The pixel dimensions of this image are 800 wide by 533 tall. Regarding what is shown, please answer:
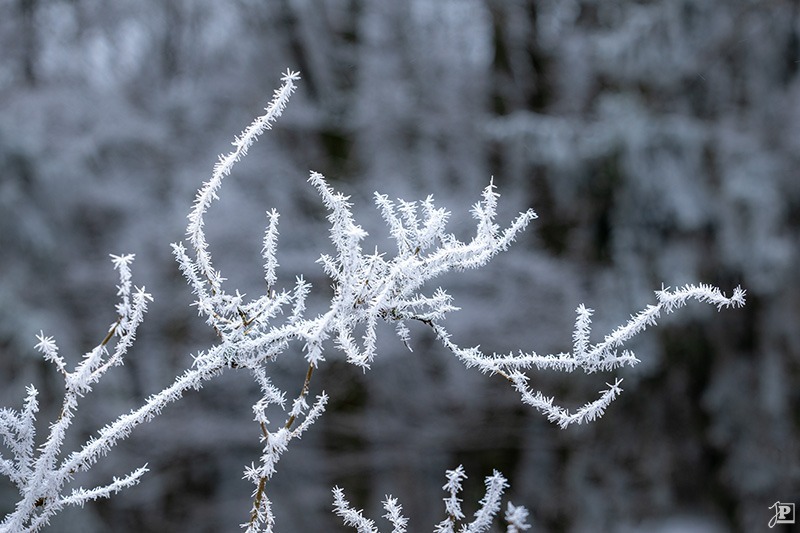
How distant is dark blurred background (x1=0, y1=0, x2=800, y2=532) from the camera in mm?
4613

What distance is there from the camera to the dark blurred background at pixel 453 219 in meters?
4.61

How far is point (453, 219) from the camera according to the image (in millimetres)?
Result: 5336

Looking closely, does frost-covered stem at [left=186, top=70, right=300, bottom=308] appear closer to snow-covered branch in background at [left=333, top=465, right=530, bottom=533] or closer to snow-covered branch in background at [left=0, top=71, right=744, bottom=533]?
snow-covered branch in background at [left=0, top=71, right=744, bottom=533]

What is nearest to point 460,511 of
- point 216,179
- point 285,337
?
point 285,337

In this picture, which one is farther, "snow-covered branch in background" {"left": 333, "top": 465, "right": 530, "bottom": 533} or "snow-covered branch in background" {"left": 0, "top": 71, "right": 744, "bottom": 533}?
"snow-covered branch in background" {"left": 0, "top": 71, "right": 744, "bottom": 533}

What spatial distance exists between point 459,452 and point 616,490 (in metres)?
1.24

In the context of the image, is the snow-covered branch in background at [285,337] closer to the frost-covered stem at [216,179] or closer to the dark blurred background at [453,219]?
the frost-covered stem at [216,179]

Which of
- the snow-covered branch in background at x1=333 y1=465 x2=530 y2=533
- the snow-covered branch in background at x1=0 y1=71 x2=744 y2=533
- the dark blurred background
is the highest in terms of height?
the dark blurred background

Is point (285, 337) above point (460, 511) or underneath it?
above

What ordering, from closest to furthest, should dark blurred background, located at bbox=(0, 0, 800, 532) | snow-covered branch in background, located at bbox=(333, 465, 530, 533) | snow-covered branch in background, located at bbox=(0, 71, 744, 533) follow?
snow-covered branch in background, located at bbox=(333, 465, 530, 533)
snow-covered branch in background, located at bbox=(0, 71, 744, 533)
dark blurred background, located at bbox=(0, 0, 800, 532)

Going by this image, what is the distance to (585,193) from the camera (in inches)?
191

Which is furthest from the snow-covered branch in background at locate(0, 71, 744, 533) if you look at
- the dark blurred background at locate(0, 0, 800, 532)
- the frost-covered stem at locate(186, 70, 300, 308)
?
the dark blurred background at locate(0, 0, 800, 532)

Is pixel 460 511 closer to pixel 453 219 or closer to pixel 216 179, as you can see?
pixel 216 179

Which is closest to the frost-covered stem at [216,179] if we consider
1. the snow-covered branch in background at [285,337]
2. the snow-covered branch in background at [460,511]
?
the snow-covered branch in background at [285,337]
